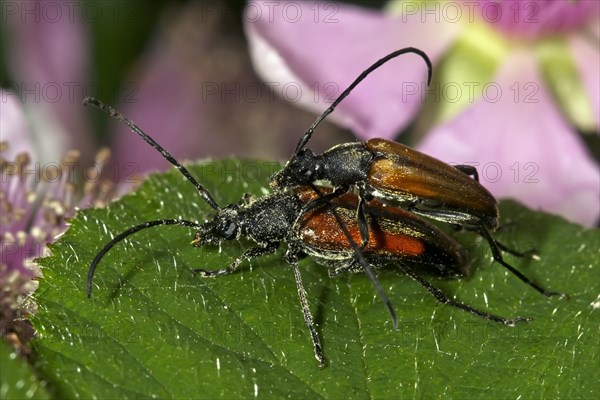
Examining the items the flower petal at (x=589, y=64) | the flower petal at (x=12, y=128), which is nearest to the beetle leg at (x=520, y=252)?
the flower petal at (x=589, y=64)

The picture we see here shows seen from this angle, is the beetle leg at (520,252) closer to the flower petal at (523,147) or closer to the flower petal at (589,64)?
the flower petal at (523,147)

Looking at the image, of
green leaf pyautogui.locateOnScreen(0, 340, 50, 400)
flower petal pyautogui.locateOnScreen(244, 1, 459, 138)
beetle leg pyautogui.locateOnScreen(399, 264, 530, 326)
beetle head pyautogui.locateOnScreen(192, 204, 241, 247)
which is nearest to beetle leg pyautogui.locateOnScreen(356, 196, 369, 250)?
beetle leg pyautogui.locateOnScreen(399, 264, 530, 326)

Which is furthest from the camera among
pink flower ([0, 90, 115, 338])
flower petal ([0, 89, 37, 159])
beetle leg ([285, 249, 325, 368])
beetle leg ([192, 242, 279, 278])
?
flower petal ([0, 89, 37, 159])

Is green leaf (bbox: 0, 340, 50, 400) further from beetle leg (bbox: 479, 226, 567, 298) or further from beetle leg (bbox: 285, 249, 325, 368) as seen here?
beetle leg (bbox: 479, 226, 567, 298)

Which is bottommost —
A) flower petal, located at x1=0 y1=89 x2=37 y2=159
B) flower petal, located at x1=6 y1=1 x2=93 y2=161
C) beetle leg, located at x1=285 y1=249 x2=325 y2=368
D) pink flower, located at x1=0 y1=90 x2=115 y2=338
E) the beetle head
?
beetle leg, located at x1=285 y1=249 x2=325 y2=368

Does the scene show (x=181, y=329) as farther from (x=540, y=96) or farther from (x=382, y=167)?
(x=540, y=96)

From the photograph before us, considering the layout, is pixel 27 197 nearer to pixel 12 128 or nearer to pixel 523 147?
pixel 12 128

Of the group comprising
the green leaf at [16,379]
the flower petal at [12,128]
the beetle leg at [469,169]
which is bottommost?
the beetle leg at [469,169]

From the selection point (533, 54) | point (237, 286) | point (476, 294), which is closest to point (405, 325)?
point (476, 294)
